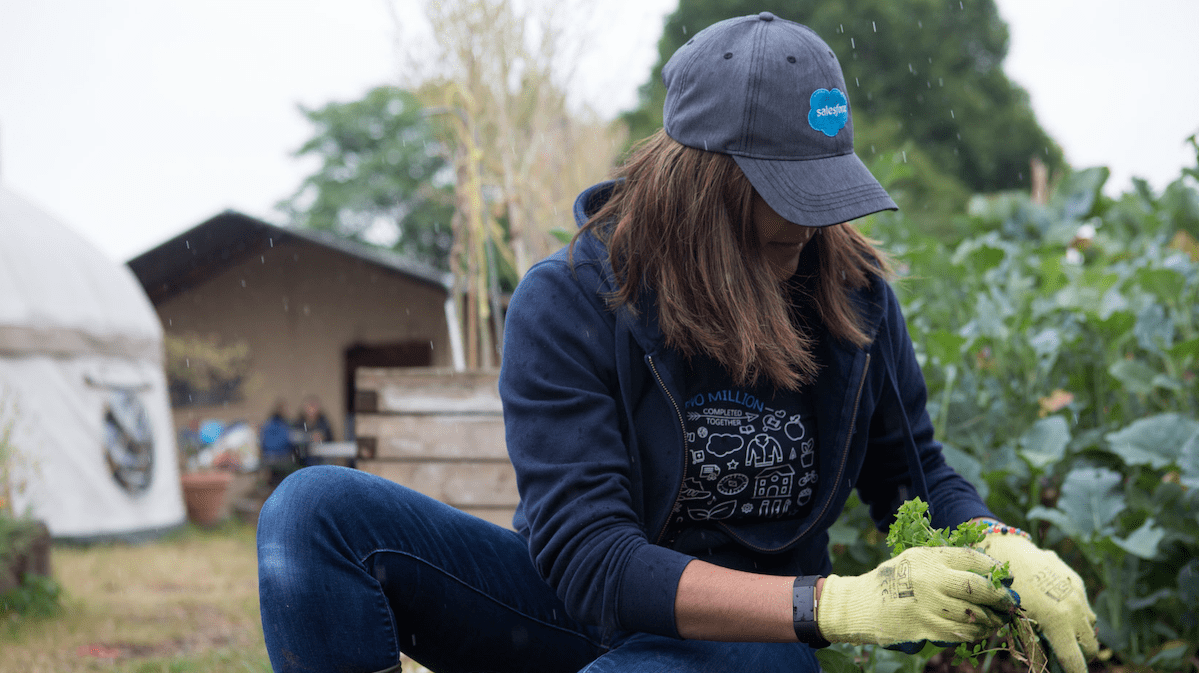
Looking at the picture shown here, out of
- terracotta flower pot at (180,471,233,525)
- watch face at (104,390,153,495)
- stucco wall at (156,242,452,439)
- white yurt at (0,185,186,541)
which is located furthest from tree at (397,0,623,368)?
stucco wall at (156,242,452,439)

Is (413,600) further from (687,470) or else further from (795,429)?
(795,429)

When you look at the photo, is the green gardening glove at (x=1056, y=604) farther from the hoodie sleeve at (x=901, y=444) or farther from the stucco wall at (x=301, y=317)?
the stucco wall at (x=301, y=317)

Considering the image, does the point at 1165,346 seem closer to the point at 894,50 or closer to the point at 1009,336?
the point at 1009,336

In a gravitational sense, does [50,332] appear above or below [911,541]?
above

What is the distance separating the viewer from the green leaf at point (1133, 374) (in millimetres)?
1838

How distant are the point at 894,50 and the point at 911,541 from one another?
737 inches

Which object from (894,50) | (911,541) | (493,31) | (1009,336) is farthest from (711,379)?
(894,50)

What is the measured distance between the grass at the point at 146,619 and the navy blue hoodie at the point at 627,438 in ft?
3.79

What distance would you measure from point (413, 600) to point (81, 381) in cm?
702

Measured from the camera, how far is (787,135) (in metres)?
1.12

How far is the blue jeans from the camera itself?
1077 mm

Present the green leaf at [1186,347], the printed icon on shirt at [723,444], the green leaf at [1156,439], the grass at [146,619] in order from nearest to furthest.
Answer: the printed icon on shirt at [723,444] < the green leaf at [1156,439] < the green leaf at [1186,347] < the grass at [146,619]

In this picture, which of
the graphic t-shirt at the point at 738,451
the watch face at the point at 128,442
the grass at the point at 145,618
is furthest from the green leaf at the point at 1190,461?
the watch face at the point at 128,442

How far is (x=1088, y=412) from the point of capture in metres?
2.08
